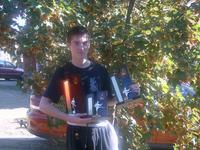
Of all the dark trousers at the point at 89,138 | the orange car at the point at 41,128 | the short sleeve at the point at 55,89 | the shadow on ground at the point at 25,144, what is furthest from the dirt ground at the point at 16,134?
the dark trousers at the point at 89,138

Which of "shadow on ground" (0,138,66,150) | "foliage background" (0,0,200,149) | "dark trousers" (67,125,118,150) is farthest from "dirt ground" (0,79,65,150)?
"dark trousers" (67,125,118,150)

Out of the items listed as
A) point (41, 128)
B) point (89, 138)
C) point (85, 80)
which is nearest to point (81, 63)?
point (85, 80)

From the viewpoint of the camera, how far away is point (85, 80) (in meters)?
3.78

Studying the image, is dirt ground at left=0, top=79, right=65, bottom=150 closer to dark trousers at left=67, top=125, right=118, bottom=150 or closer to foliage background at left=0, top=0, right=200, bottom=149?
foliage background at left=0, top=0, right=200, bottom=149

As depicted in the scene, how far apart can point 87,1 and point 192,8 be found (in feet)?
2.93

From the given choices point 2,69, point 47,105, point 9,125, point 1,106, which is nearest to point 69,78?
point 47,105

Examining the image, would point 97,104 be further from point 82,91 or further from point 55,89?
point 55,89

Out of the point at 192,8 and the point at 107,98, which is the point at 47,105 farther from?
the point at 192,8

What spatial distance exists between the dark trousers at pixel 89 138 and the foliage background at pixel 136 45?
0.72m

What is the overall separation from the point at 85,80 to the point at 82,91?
0.28 ft

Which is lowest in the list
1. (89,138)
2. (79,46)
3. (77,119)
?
(89,138)

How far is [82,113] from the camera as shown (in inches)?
147

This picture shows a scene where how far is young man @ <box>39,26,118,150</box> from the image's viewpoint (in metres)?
3.76

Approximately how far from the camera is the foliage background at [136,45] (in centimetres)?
398
